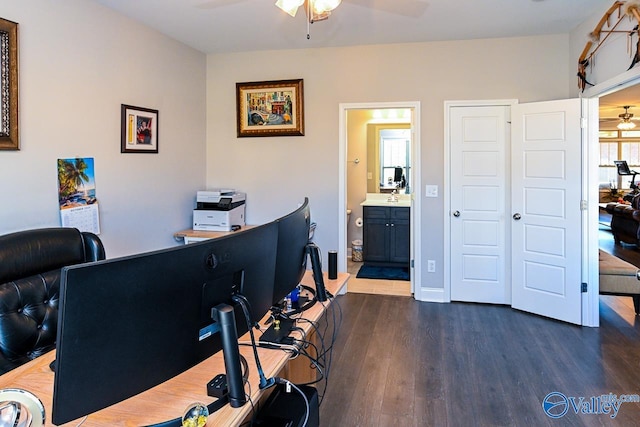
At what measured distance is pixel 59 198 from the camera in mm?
2908

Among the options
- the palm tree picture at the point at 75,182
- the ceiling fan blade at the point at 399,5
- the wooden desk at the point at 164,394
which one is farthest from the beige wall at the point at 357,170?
the wooden desk at the point at 164,394

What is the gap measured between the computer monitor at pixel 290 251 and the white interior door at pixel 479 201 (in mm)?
2912

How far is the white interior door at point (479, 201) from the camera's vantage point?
4160 mm

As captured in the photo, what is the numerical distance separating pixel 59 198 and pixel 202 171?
6.32 ft

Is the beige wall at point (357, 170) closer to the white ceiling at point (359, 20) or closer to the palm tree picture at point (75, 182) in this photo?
the white ceiling at point (359, 20)

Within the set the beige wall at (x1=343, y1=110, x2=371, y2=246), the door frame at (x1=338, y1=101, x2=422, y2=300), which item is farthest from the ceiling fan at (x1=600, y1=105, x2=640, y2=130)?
the door frame at (x1=338, y1=101, x2=422, y2=300)

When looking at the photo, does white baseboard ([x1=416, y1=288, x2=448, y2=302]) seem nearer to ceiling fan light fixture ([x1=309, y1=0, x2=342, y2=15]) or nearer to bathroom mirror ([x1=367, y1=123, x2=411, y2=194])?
bathroom mirror ([x1=367, y1=123, x2=411, y2=194])

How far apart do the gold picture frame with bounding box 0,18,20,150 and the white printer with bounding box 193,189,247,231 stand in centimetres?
192

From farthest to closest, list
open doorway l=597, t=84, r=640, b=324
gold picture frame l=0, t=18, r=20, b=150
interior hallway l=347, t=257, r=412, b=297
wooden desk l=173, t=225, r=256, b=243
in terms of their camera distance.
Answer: open doorway l=597, t=84, r=640, b=324, interior hallway l=347, t=257, r=412, b=297, wooden desk l=173, t=225, r=256, b=243, gold picture frame l=0, t=18, r=20, b=150

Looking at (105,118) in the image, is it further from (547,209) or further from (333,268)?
(547,209)

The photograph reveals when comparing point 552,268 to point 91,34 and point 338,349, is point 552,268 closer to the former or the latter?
point 338,349

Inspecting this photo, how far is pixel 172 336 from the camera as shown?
971 mm

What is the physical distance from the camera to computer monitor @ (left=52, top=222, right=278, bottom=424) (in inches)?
30.8

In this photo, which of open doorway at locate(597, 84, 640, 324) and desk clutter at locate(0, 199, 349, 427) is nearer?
desk clutter at locate(0, 199, 349, 427)
